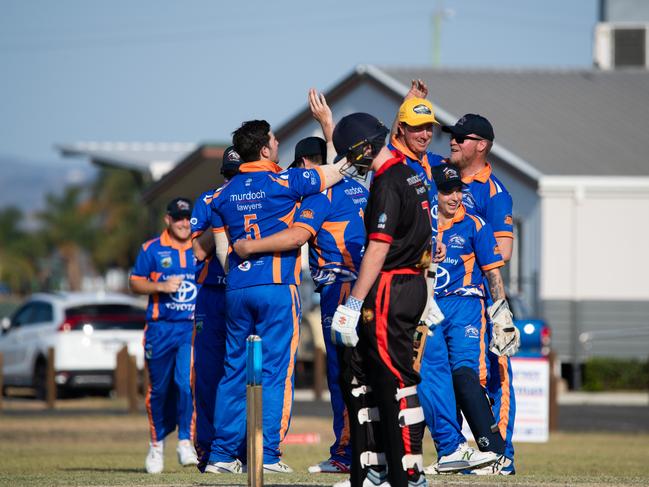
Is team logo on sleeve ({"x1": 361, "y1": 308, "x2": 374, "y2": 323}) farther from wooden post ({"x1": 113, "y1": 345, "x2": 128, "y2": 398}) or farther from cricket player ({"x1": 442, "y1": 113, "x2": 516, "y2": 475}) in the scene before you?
wooden post ({"x1": 113, "y1": 345, "x2": 128, "y2": 398})

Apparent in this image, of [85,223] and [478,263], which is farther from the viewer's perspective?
[85,223]

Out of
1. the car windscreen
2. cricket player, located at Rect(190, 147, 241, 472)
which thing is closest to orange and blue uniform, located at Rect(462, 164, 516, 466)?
cricket player, located at Rect(190, 147, 241, 472)

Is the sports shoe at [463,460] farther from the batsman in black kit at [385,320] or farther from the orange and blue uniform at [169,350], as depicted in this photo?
the orange and blue uniform at [169,350]

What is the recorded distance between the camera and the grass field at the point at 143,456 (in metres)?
9.45

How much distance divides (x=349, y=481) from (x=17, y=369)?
17.6m

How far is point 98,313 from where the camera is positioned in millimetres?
24594

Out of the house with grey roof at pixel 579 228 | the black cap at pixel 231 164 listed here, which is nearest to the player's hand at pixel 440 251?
→ the black cap at pixel 231 164

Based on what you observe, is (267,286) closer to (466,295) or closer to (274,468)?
(274,468)

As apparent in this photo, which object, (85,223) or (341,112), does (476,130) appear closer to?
(341,112)

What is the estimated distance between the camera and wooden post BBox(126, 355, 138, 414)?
21.6 m

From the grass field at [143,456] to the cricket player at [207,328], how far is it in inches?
16.1

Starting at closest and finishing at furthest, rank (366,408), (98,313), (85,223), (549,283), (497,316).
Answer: (366,408) < (497,316) < (98,313) < (549,283) < (85,223)

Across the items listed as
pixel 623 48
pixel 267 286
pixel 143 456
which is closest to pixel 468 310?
pixel 267 286

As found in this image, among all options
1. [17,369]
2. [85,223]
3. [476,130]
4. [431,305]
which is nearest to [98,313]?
[17,369]
